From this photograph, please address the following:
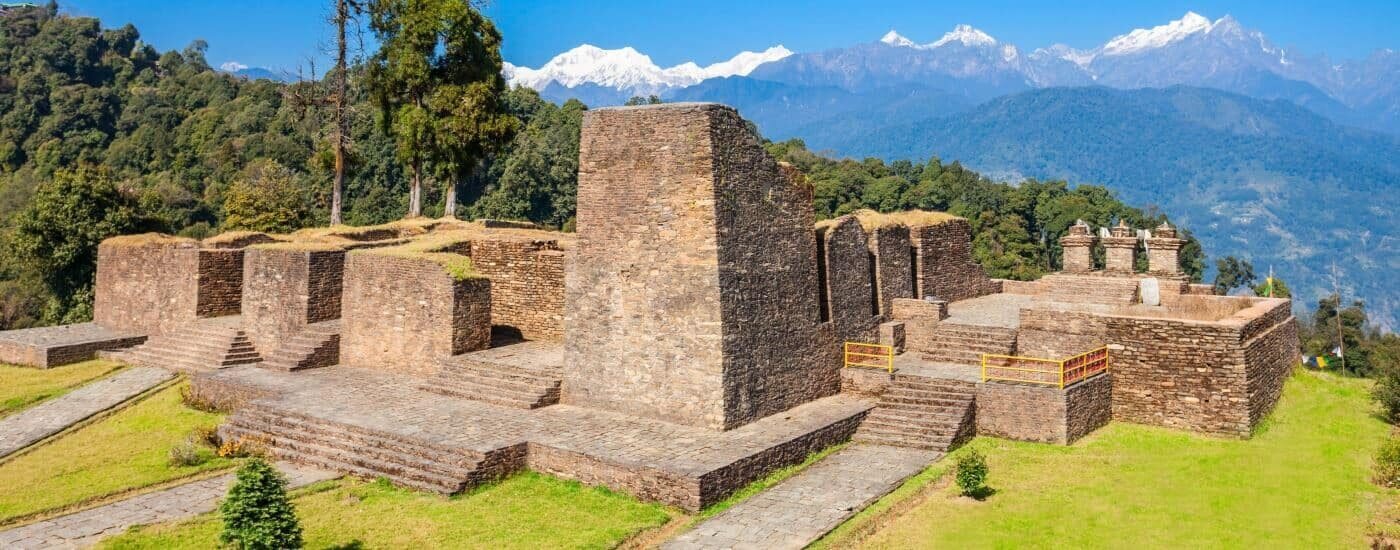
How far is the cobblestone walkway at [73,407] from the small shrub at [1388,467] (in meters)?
18.1

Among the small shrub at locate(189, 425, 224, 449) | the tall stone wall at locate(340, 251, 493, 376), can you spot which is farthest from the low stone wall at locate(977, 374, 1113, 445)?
the small shrub at locate(189, 425, 224, 449)

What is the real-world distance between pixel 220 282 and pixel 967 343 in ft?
49.6

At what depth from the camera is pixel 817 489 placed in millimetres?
11383

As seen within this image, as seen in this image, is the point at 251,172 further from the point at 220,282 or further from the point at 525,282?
the point at 525,282

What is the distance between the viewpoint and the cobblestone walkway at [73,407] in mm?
14602

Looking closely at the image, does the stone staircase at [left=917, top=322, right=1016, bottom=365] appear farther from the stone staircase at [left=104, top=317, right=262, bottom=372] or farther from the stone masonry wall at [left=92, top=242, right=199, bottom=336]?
the stone masonry wall at [left=92, top=242, right=199, bottom=336]

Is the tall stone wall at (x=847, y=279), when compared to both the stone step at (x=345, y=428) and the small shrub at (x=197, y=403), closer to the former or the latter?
the stone step at (x=345, y=428)

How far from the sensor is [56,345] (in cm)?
1916

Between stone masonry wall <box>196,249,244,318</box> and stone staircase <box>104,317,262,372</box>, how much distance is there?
0.58 m

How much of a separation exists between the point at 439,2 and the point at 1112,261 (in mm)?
16841

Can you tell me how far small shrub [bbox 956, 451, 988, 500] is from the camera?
11.0m

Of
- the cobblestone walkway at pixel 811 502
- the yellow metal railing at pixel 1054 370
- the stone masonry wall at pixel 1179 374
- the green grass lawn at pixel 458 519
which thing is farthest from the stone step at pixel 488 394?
the stone masonry wall at pixel 1179 374

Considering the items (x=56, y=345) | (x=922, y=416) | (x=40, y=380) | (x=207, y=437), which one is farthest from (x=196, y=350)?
(x=922, y=416)

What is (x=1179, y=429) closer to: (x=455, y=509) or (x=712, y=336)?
(x=712, y=336)
